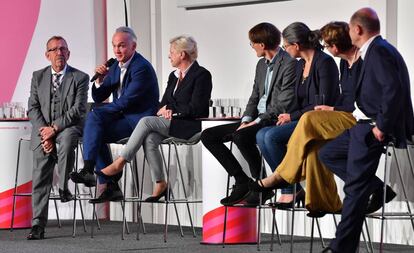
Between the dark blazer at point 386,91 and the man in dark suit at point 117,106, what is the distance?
2.54 metres

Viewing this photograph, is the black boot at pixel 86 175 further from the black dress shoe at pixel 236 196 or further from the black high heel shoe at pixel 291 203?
the black high heel shoe at pixel 291 203

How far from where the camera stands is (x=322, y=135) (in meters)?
6.03

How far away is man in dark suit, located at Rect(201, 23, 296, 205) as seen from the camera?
22.7ft

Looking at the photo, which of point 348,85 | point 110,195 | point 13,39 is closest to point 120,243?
point 110,195

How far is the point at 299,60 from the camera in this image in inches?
273

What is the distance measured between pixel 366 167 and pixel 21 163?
4068mm

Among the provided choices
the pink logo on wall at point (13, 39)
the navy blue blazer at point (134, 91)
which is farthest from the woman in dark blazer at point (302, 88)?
the pink logo on wall at point (13, 39)

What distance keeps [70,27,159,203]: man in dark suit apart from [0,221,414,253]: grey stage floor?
38 cm

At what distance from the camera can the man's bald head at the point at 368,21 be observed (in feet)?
18.8

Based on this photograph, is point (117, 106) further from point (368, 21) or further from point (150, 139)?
point (368, 21)

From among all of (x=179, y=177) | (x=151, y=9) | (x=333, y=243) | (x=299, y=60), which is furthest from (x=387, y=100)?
(x=151, y=9)

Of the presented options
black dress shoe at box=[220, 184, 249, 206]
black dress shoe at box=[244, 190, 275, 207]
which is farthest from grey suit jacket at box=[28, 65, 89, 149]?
black dress shoe at box=[244, 190, 275, 207]

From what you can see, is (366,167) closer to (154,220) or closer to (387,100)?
(387,100)

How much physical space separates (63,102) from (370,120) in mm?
3200
